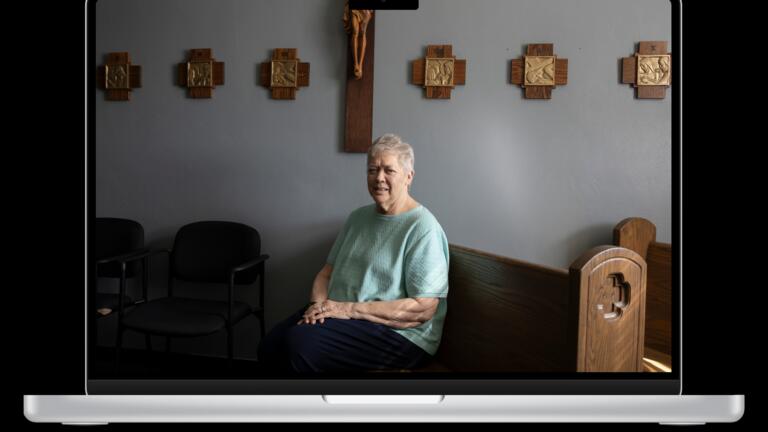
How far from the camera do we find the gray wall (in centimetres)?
110

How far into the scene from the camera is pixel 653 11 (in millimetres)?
1120

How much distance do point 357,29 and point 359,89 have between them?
160 mm

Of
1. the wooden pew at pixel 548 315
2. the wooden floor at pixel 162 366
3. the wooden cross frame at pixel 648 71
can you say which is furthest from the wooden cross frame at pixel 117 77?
the wooden cross frame at pixel 648 71

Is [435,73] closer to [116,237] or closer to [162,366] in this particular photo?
[116,237]

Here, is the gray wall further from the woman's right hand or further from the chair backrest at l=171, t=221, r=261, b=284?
the woman's right hand

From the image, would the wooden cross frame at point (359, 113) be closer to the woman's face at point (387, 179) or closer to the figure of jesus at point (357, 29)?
the figure of jesus at point (357, 29)

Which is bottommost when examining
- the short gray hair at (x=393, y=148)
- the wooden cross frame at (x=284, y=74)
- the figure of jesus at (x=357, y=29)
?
the short gray hair at (x=393, y=148)

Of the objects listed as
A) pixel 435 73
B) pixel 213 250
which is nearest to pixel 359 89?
pixel 435 73

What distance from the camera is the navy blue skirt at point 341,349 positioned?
90 cm

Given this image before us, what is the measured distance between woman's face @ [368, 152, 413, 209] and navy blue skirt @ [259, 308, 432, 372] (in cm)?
31

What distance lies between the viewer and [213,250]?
4.60ft

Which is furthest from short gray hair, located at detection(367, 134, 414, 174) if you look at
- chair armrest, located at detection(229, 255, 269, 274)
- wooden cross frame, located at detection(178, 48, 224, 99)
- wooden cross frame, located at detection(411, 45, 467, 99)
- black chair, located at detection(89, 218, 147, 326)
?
black chair, located at detection(89, 218, 147, 326)

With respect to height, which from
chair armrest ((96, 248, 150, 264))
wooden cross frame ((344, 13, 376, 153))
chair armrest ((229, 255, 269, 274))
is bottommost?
chair armrest ((229, 255, 269, 274))

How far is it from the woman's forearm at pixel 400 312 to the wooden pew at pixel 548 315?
0.21 ft
